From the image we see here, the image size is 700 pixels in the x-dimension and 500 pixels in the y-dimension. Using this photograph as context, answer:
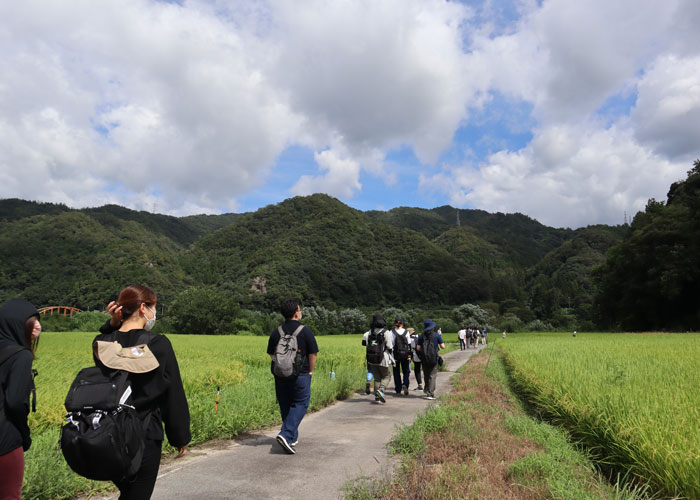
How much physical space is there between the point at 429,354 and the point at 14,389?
7.88 meters

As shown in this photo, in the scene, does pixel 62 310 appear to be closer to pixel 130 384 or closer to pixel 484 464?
pixel 484 464

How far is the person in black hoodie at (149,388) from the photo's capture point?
91.7 inches

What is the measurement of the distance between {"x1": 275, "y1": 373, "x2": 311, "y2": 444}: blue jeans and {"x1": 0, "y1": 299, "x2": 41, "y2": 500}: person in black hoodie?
115 inches

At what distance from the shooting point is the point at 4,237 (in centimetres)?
9312

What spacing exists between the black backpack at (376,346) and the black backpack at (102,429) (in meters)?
7.02

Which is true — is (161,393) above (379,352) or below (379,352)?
above

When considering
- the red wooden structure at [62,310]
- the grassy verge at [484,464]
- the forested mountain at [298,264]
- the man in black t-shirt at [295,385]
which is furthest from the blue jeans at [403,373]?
the red wooden structure at [62,310]

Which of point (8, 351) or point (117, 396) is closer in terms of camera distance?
point (117, 396)

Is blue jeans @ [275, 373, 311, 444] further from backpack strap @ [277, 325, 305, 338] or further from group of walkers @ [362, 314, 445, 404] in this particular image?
group of walkers @ [362, 314, 445, 404]

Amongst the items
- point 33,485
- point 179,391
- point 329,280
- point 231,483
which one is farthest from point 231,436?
point 329,280

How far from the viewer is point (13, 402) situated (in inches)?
97.5

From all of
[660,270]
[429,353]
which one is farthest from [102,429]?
[660,270]

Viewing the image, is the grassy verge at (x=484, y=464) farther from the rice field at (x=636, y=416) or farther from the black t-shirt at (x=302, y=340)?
the black t-shirt at (x=302, y=340)

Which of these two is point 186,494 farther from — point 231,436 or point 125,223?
point 125,223
